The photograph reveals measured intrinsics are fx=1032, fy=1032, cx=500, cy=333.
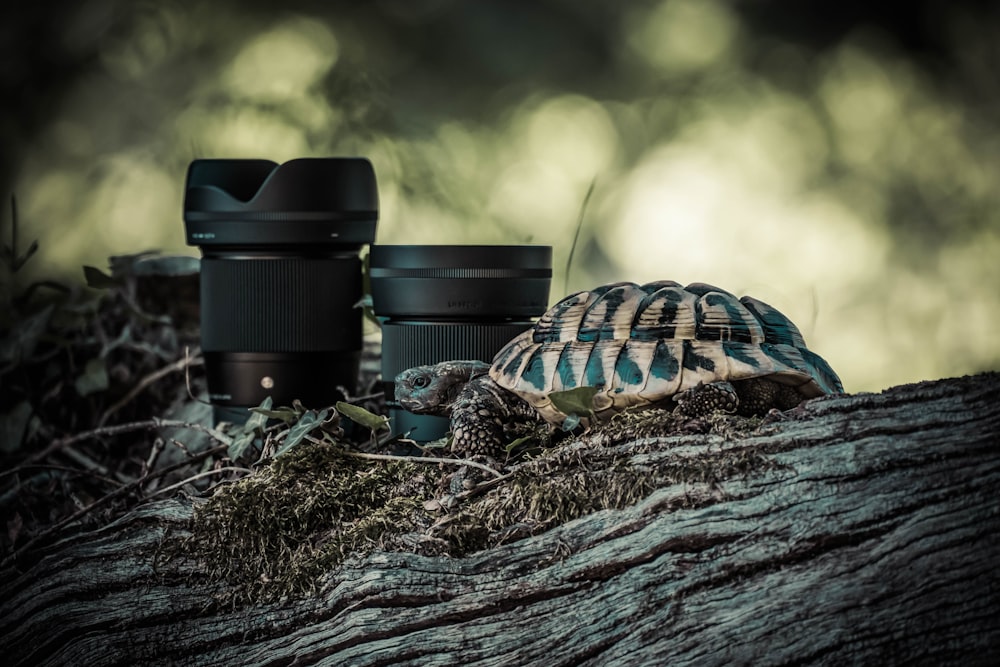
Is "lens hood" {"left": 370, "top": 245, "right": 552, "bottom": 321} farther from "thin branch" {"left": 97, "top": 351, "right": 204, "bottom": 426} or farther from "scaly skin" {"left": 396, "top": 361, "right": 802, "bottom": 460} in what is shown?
"thin branch" {"left": 97, "top": 351, "right": 204, "bottom": 426}

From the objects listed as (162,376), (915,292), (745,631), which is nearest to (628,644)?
(745,631)

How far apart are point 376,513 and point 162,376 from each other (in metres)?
1.39

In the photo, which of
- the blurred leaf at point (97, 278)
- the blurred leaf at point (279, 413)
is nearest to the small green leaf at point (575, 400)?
the blurred leaf at point (279, 413)

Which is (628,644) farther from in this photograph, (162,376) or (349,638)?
(162,376)

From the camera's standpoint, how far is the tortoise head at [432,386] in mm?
1434

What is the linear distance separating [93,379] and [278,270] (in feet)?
3.02

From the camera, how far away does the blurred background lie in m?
3.86

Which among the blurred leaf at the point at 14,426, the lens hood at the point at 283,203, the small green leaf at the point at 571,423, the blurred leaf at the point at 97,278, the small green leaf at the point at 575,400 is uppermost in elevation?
the lens hood at the point at 283,203

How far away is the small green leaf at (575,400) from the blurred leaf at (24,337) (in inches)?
64.1

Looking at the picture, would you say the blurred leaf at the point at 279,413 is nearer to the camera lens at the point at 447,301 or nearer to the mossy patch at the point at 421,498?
the mossy patch at the point at 421,498

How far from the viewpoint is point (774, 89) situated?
13.1 feet

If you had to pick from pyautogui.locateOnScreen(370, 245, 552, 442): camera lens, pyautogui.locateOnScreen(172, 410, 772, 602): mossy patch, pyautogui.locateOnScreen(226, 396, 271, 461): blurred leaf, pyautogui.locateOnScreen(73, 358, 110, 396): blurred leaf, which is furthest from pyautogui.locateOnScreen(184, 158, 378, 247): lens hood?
pyautogui.locateOnScreen(73, 358, 110, 396): blurred leaf

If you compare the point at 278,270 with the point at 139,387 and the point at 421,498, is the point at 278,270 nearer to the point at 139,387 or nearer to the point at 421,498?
the point at 421,498

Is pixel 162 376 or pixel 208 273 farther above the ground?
pixel 208 273
